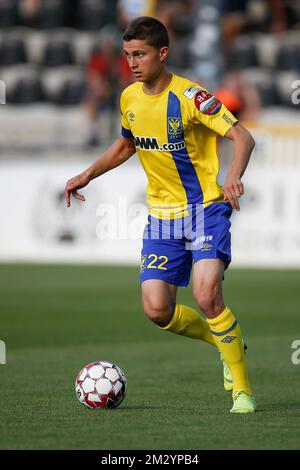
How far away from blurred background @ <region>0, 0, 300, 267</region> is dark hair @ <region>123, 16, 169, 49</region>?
843 cm

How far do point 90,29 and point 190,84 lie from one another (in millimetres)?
20165

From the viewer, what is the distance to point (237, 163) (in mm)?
6816

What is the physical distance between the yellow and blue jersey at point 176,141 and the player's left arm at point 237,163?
0.17 metres

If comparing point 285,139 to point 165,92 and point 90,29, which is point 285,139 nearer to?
point 90,29

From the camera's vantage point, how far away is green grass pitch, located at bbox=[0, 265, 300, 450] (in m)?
6.11

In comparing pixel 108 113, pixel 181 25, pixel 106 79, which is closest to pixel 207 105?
pixel 108 113

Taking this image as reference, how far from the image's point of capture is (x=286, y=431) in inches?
245

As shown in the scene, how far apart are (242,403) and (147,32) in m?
Result: 2.30

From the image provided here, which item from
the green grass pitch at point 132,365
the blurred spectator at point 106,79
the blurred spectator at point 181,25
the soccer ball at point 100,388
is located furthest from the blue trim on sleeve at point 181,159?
the blurred spectator at point 181,25

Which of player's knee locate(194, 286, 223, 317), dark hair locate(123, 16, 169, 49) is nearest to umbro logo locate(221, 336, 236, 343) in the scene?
player's knee locate(194, 286, 223, 317)

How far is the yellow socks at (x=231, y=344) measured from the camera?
7059mm

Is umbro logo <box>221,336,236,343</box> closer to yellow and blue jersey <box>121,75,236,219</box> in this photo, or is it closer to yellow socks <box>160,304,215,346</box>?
yellow socks <box>160,304,215,346</box>

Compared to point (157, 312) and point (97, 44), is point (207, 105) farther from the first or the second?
point (97, 44)

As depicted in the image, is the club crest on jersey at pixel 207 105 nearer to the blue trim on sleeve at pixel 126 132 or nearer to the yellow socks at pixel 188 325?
the blue trim on sleeve at pixel 126 132
